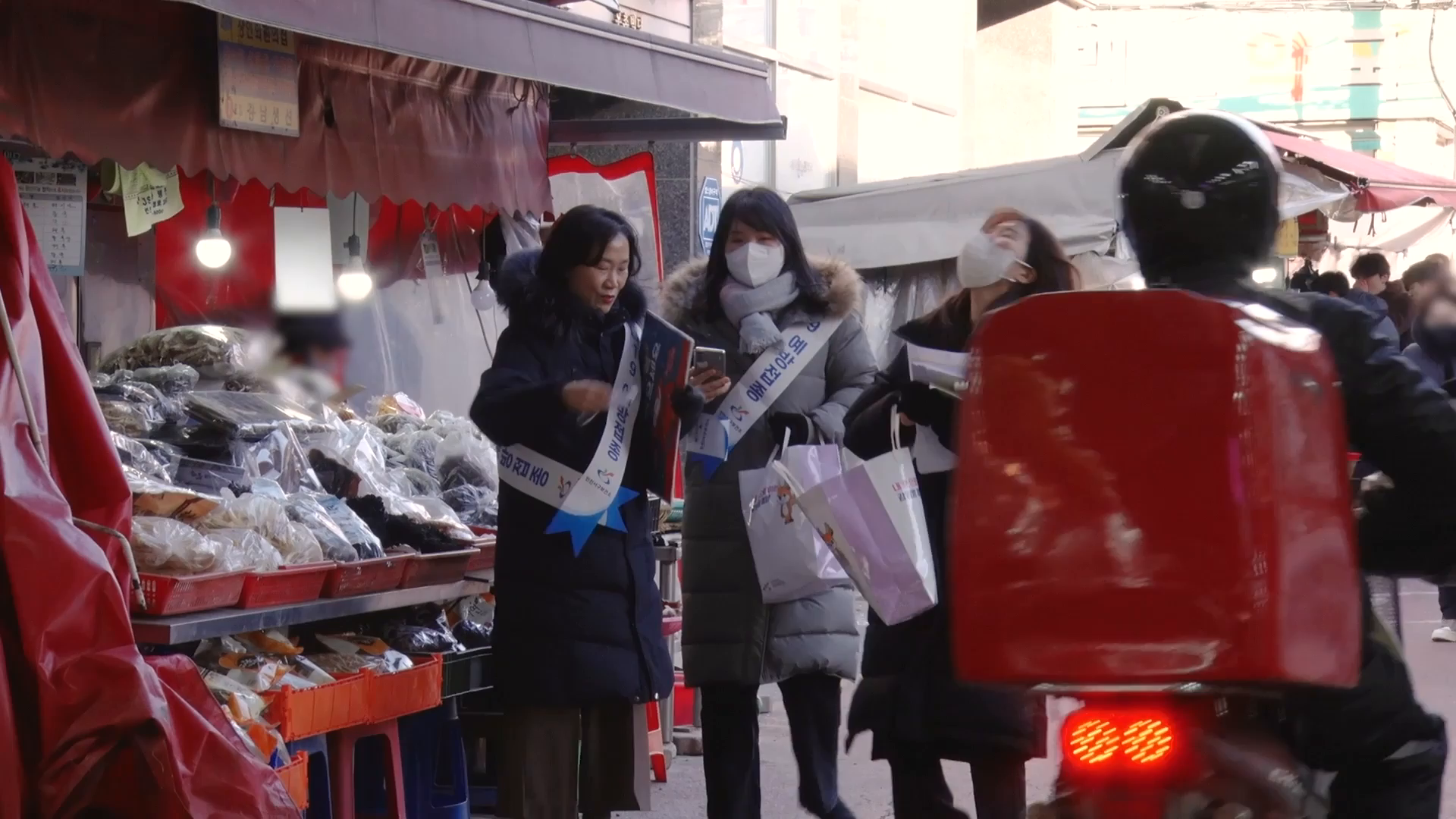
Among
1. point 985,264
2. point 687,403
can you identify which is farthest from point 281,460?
point 985,264

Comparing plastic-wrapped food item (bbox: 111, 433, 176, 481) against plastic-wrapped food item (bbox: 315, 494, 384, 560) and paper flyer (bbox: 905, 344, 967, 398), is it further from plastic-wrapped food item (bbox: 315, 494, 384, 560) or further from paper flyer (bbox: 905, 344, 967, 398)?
paper flyer (bbox: 905, 344, 967, 398)

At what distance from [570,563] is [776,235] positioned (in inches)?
50.4

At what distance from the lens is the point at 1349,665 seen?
262 centimetres

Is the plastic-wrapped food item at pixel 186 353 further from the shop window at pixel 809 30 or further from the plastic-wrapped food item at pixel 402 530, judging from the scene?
the shop window at pixel 809 30

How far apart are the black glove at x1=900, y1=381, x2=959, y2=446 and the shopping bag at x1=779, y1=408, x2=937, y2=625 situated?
0.37 ft

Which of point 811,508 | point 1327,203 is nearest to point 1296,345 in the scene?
point 811,508

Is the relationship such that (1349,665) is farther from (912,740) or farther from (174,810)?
(174,810)

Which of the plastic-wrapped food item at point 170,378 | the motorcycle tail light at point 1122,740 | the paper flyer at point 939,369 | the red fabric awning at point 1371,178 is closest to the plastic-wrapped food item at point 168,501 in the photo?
the plastic-wrapped food item at point 170,378

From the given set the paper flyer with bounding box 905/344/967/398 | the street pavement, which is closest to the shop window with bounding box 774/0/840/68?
the street pavement

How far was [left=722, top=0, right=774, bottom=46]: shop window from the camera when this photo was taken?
586 inches

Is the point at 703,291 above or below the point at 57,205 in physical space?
below

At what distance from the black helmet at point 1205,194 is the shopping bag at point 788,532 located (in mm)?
2101

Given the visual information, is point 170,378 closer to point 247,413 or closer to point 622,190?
point 247,413

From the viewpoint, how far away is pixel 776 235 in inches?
212
